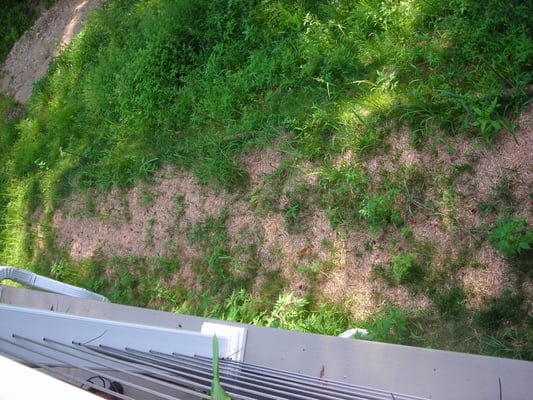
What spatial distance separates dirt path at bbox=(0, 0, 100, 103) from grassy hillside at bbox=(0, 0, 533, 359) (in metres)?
1.04

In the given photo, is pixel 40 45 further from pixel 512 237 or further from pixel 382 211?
pixel 512 237

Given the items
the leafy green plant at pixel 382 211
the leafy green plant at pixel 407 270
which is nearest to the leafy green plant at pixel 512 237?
the leafy green plant at pixel 407 270

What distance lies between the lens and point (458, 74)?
3023 mm

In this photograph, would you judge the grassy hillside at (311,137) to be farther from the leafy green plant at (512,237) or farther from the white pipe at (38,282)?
the white pipe at (38,282)

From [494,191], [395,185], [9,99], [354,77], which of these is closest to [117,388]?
[395,185]

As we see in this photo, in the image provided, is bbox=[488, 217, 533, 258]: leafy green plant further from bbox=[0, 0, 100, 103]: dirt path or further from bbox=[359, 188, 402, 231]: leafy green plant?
bbox=[0, 0, 100, 103]: dirt path

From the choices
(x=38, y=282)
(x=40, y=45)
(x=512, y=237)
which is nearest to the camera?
(x=512, y=237)

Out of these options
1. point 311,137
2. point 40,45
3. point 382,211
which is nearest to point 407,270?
point 382,211

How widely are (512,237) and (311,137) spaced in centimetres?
150

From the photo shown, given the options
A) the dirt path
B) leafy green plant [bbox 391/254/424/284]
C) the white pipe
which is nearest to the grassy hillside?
leafy green plant [bbox 391/254/424/284]

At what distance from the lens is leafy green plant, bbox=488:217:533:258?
8.17ft

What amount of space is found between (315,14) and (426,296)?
2.32 metres

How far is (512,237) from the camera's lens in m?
2.51

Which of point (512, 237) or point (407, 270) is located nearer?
point (512, 237)
